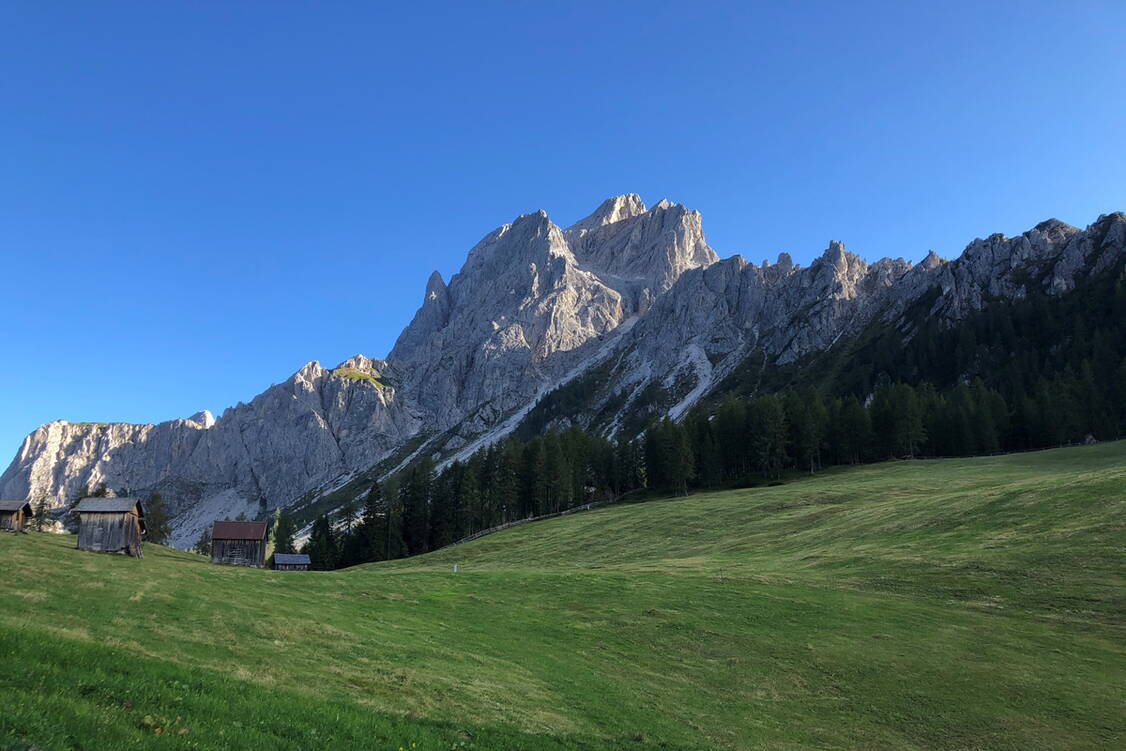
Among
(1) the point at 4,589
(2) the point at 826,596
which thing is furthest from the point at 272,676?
(2) the point at 826,596

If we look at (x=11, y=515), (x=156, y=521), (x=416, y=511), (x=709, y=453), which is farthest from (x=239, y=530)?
(x=709, y=453)

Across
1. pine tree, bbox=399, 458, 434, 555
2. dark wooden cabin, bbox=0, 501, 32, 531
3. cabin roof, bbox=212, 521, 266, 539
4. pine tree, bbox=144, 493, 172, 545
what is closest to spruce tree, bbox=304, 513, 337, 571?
pine tree, bbox=399, 458, 434, 555

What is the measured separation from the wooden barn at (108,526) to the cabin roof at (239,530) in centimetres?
2912

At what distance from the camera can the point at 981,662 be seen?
30953 mm

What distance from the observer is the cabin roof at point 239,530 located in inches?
3637

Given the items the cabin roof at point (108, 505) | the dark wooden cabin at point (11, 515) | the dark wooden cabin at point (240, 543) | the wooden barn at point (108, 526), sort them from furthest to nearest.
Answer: the dark wooden cabin at point (240, 543)
the dark wooden cabin at point (11, 515)
the wooden barn at point (108, 526)
the cabin roof at point (108, 505)

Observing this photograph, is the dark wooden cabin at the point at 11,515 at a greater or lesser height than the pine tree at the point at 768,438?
lesser

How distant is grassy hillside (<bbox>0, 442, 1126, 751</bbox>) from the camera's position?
1595 centimetres

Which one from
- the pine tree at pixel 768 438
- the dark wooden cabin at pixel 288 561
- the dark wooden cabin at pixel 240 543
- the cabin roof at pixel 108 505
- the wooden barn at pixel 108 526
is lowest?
the dark wooden cabin at pixel 288 561

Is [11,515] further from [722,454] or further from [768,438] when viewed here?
[768,438]

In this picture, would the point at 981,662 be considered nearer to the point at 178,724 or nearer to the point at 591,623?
the point at 591,623

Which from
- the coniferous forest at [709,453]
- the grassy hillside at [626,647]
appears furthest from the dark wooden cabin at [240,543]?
the grassy hillside at [626,647]

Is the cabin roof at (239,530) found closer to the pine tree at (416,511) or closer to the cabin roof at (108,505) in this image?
the pine tree at (416,511)

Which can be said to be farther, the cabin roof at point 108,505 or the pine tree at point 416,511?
the pine tree at point 416,511
